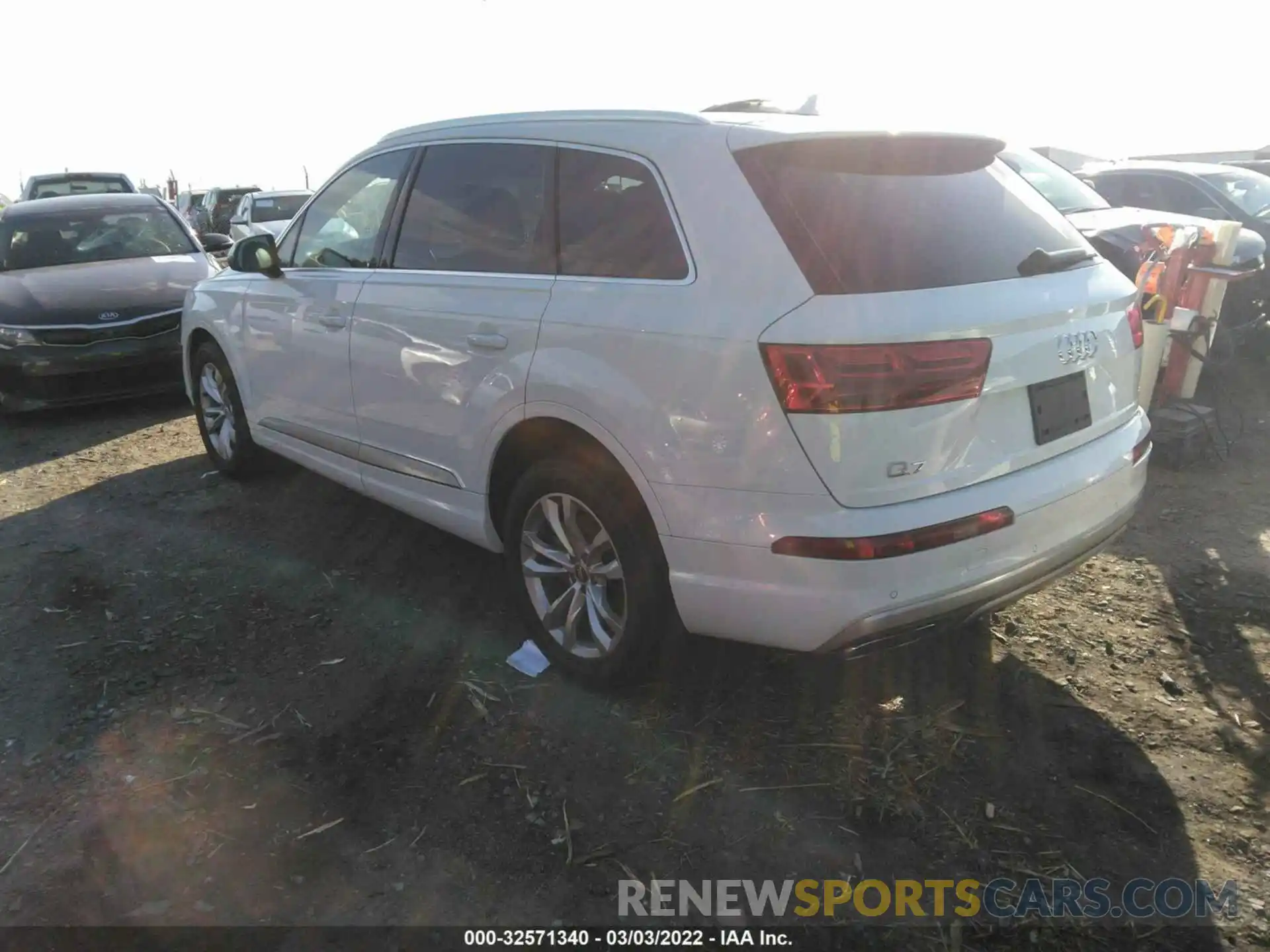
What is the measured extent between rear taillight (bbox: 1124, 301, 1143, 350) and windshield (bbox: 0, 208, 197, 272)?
26.1 feet

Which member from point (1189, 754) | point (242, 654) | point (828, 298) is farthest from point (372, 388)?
point (1189, 754)

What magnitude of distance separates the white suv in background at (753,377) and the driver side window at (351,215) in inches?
13.0

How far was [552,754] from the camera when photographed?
310cm

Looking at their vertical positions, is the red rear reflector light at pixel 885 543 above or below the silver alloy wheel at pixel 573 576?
above

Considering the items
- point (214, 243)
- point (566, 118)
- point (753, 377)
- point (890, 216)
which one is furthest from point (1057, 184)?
point (214, 243)

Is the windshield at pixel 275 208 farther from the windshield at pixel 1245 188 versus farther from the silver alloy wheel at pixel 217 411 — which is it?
the windshield at pixel 1245 188

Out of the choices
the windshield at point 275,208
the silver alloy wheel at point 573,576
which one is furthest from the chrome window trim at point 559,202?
the windshield at point 275,208

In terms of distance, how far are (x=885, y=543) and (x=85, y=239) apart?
828 cm

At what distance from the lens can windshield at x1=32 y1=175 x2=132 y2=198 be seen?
46.5 ft

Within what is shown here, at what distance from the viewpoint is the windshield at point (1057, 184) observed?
780cm

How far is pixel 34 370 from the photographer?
23.4 feet

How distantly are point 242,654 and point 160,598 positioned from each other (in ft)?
2.50

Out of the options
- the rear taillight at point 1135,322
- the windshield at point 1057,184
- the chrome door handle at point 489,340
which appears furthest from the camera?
the windshield at point 1057,184

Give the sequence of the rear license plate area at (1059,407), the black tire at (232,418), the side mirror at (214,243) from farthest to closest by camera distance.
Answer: the side mirror at (214,243), the black tire at (232,418), the rear license plate area at (1059,407)
